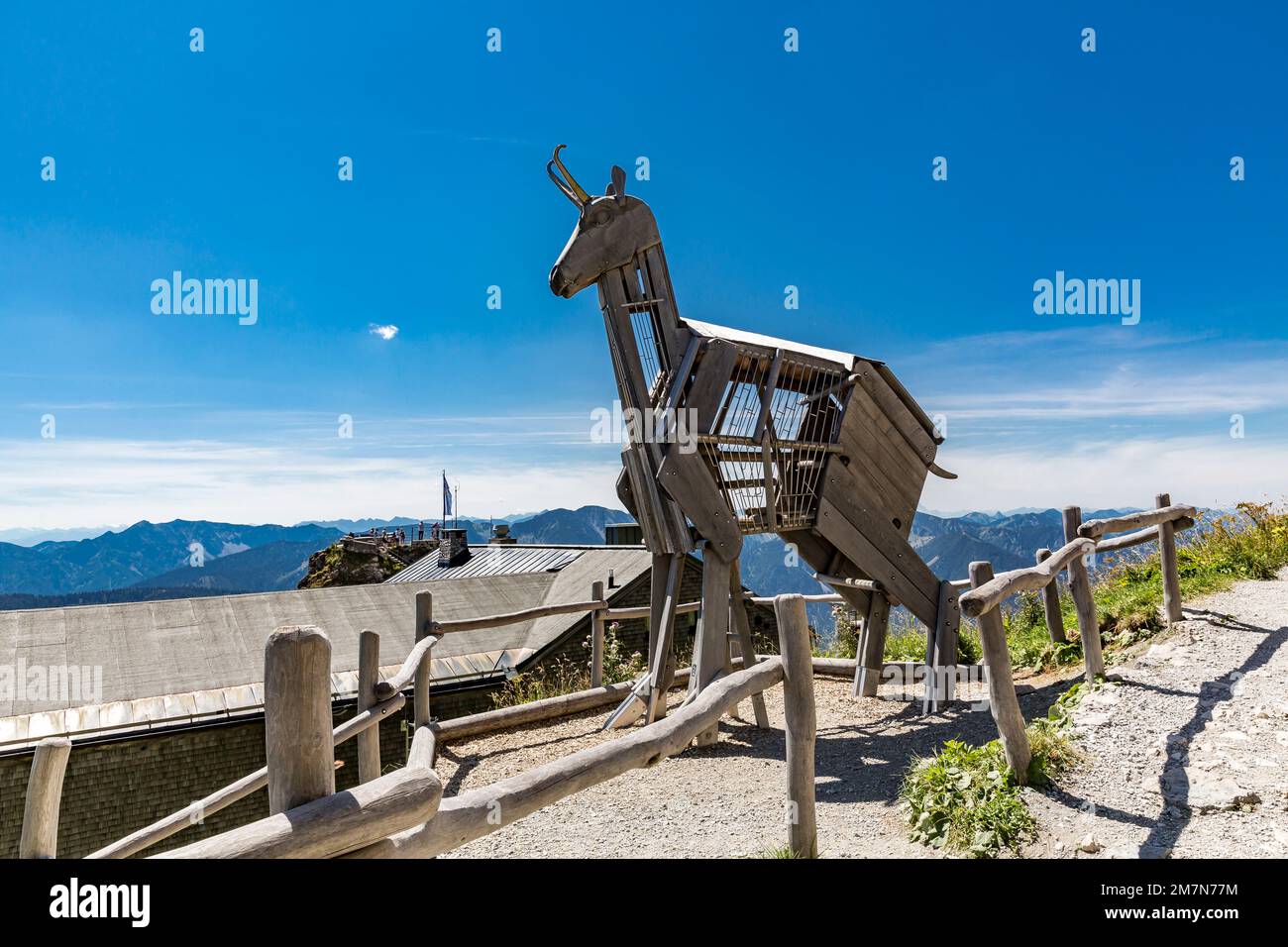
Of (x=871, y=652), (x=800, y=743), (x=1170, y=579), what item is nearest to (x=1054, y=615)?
(x=1170, y=579)

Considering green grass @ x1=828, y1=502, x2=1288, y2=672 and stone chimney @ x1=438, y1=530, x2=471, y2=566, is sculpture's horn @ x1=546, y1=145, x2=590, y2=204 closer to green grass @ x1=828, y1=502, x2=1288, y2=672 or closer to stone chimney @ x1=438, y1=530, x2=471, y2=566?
green grass @ x1=828, y1=502, x2=1288, y2=672

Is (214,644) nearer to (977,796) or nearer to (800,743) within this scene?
(800,743)

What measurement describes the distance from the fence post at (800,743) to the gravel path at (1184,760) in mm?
1304

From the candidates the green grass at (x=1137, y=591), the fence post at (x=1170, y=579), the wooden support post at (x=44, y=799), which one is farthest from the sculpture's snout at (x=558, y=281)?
the fence post at (x=1170, y=579)

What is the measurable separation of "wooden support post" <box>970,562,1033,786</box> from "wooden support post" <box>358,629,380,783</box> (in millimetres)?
4546

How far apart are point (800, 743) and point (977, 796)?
1561mm

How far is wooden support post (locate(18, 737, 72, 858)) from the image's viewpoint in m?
3.29

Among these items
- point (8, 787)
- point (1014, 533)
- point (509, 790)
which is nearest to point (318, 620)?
point (8, 787)

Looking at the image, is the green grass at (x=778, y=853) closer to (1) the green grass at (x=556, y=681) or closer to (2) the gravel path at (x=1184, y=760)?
(2) the gravel path at (x=1184, y=760)

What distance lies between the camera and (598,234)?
21.4 feet

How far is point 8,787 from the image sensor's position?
31.0 ft

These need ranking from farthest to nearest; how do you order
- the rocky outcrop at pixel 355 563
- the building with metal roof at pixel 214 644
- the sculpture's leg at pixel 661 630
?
the rocky outcrop at pixel 355 563, the building with metal roof at pixel 214 644, the sculpture's leg at pixel 661 630

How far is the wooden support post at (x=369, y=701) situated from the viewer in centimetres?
582

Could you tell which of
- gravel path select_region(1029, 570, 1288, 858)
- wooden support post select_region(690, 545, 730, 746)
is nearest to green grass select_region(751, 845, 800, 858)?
gravel path select_region(1029, 570, 1288, 858)
